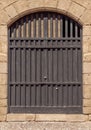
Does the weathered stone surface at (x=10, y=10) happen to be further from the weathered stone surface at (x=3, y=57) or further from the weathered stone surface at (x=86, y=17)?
the weathered stone surface at (x=86, y=17)

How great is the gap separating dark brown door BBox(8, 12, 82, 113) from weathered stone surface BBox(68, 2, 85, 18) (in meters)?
0.34

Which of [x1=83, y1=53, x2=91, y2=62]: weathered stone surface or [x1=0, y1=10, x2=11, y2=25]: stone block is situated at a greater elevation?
[x1=0, y1=10, x2=11, y2=25]: stone block

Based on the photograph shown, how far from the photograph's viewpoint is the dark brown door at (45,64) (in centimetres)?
1362

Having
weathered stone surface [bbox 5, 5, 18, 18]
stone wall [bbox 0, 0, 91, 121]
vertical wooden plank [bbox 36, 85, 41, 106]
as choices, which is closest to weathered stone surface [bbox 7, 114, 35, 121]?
stone wall [bbox 0, 0, 91, 121]

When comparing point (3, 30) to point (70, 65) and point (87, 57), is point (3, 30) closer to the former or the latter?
point (70, 65)

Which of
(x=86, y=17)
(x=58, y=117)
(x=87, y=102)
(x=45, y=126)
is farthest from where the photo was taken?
(x=58, y=117)

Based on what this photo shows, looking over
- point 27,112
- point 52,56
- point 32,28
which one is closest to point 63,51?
point 52,56

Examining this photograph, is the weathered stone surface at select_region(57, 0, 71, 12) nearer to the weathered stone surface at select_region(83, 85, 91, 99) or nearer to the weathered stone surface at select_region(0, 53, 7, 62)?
the weathered stone surface at select_region(0, 53, 7, 62)

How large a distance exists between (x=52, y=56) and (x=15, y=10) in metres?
1.85

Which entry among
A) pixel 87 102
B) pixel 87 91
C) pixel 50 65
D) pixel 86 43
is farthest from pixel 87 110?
pixel 86 43

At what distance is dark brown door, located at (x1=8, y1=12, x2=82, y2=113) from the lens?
13625 mm

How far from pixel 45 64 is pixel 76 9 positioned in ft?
6.49

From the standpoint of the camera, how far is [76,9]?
13.4 metres

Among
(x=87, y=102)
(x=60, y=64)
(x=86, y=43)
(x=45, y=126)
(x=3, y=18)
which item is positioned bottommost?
(x=45, y=126)
